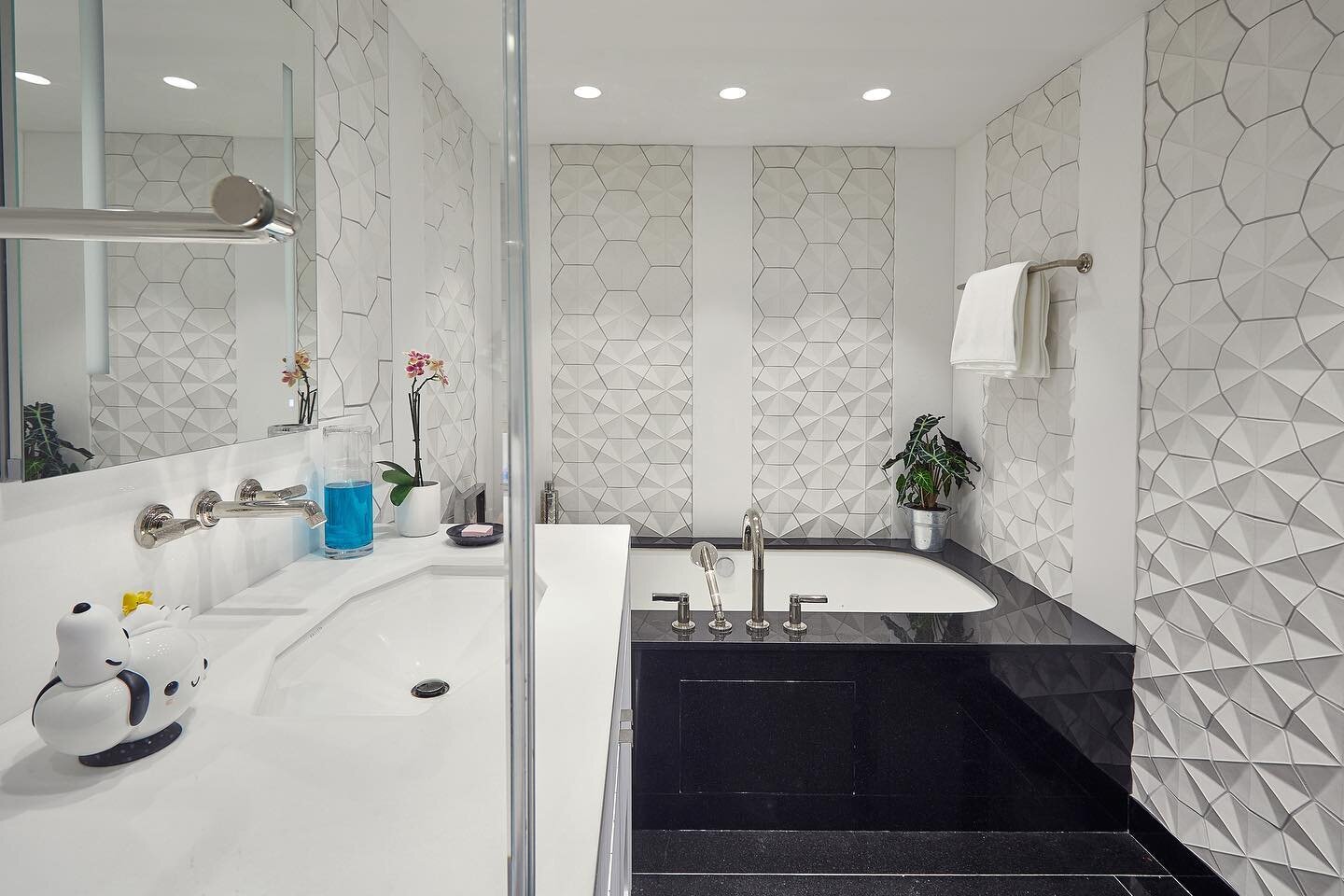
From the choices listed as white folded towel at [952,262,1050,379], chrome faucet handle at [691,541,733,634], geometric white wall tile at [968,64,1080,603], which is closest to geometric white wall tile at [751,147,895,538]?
geometric white wall tile at [968,64,1080,603]

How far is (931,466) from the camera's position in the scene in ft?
9.98

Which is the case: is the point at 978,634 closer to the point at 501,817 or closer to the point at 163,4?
the point at 501,817

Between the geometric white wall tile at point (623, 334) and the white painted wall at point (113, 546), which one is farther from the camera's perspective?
the geometric white wall tile at point (623, 334)

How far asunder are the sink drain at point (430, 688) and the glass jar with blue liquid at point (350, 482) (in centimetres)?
18

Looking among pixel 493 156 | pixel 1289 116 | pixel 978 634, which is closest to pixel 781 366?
pixel 978 634

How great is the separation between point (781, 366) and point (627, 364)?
689mm

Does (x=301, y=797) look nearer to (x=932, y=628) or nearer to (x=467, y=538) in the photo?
(x=467, y=538)

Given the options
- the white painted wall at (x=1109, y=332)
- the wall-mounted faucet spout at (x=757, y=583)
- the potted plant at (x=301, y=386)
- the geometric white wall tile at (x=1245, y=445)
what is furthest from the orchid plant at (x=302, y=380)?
the white painted wall at (x=1109, y=332)

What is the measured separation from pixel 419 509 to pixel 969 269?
2923 millimetres

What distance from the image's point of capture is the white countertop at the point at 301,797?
427 mm

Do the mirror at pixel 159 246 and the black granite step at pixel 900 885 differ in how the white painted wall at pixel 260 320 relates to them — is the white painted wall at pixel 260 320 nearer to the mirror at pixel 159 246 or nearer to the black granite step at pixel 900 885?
the mirror at pixel 159 246

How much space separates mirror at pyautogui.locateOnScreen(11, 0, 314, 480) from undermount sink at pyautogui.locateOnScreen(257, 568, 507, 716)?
21 cm

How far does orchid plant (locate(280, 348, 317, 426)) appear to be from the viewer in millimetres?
694

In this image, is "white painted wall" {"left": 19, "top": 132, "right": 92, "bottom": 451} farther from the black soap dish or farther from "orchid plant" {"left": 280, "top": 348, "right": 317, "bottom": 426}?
the black soap dish
